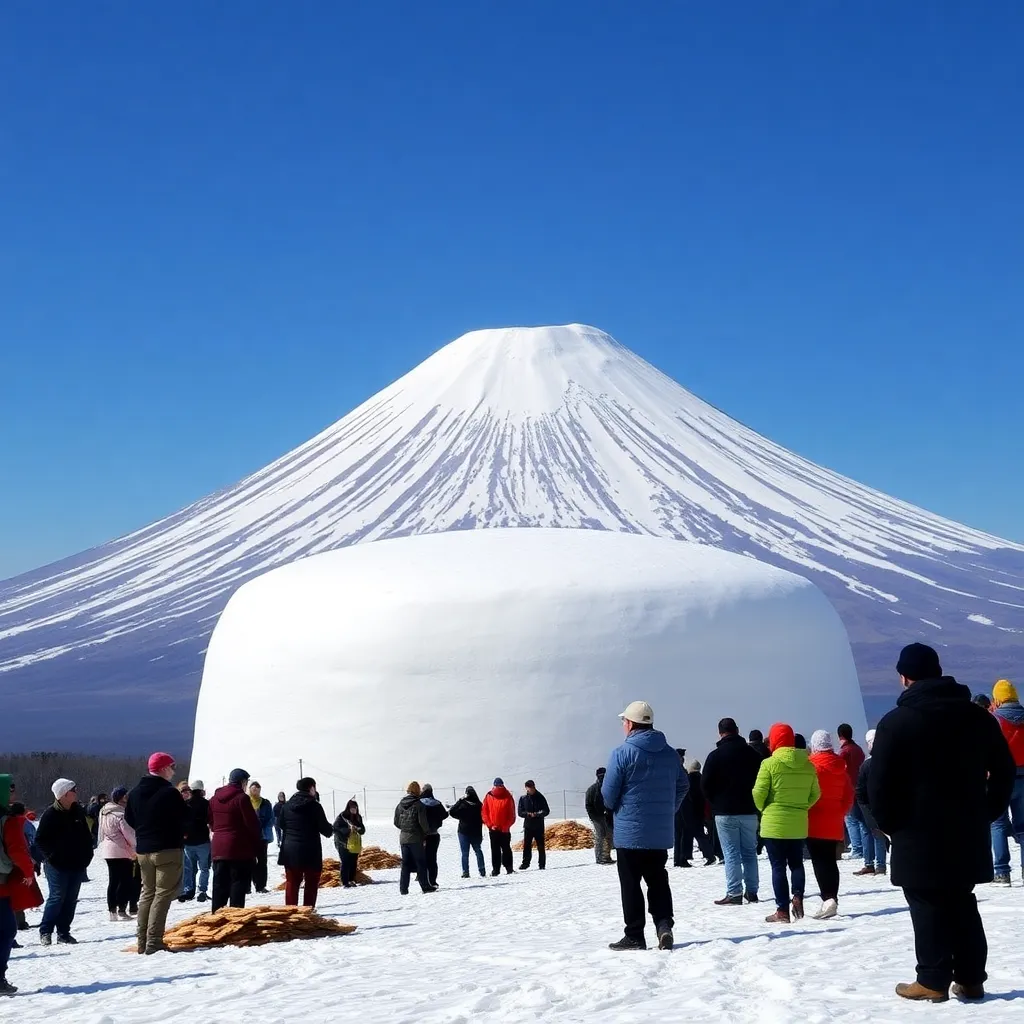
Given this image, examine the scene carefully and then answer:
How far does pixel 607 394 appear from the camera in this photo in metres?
80.1

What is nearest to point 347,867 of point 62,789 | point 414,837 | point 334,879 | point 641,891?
point 334,879

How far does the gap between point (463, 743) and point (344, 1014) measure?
22197mm

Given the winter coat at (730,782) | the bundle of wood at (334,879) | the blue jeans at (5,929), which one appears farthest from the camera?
the bundle of wood at (334,879)

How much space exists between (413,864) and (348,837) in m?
0.83

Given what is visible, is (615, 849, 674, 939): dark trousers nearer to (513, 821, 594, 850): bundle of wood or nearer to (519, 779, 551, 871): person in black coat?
(519, 779, 551, 871): person in black coat

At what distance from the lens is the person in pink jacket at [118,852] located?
11.8 m

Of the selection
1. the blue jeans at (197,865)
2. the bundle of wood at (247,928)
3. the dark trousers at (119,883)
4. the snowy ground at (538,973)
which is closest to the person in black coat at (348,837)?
the blue jeans at (197,865)

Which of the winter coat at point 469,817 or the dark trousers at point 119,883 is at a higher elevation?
the winter coat at point 469,817

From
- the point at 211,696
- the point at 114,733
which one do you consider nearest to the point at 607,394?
the point at 114,733

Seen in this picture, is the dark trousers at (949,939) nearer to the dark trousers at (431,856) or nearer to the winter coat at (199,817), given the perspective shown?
the winter coat at (199,817)

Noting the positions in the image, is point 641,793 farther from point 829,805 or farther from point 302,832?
point 302,832

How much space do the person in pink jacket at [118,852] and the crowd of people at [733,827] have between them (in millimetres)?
17

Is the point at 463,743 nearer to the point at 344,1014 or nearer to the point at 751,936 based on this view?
the point at 751,936

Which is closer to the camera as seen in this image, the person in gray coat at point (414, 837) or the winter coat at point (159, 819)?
the winter coat at point (159, 819)
